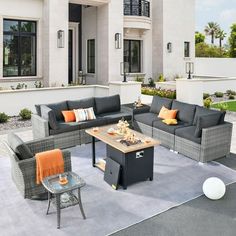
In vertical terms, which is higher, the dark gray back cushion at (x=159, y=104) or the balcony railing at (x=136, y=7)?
the balcony railing at (x=136, y=7)

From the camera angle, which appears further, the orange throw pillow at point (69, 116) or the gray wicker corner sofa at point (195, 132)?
the orange throw pillow at point (69, 116)

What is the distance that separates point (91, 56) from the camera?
66.8 feet

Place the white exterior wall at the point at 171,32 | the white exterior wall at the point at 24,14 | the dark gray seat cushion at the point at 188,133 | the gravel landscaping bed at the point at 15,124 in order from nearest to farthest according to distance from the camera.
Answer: the dark gray seat cushion at the point at 188,133, the gravel landscaping bed at the point at 15,124, the white exterior wall at the point at 24,14, the white exterior wall at the point at 171,32

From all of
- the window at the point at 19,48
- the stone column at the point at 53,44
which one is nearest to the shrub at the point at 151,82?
the stone column at the point at 53,44

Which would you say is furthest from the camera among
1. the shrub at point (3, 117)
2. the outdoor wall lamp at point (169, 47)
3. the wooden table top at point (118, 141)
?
the outdoor wall lamp at point (169, 47)

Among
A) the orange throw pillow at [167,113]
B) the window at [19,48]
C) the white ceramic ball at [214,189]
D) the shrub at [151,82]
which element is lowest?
the white ceramic ball at [214,189]

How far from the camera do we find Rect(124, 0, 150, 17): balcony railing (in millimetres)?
20469

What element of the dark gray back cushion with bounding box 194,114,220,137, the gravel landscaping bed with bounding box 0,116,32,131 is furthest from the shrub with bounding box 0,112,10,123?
the dark gray back cushion with bounding box 194,114,220,137

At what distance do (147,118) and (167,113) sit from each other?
648 mm

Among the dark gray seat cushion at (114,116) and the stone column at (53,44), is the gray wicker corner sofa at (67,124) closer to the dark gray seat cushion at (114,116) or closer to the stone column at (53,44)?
the dark gray seat cushion at (114,116)

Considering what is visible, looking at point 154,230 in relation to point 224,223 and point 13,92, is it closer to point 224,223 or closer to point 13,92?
point 224,223

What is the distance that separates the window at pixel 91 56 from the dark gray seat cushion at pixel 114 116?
10.3 metres

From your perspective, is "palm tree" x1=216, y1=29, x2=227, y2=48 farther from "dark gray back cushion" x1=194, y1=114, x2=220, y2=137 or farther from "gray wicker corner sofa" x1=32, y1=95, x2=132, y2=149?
"dark gray back cushion" x1=194, y1=114, x2=220, y2=137

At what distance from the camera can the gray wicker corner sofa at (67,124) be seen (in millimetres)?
8531
